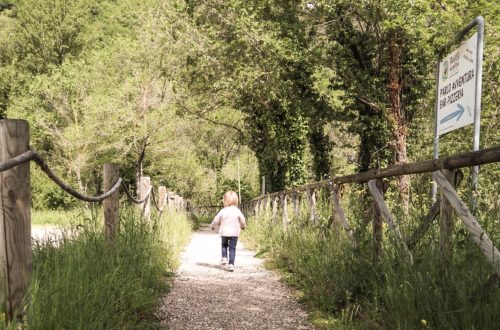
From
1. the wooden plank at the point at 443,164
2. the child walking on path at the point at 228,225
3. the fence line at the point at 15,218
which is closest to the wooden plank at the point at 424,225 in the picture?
the wooden plank at the point at 443,164

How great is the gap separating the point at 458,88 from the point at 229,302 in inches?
136

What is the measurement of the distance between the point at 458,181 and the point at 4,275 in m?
2.93

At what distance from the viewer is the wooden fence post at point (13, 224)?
279 cm

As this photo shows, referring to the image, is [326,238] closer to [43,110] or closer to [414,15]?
[414,15]

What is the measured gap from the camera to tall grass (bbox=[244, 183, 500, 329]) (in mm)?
2916

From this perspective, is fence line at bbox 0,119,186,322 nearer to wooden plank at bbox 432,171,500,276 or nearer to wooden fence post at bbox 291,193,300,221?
wooden plank at bbox 432,171,500,276

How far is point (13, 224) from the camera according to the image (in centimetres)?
282

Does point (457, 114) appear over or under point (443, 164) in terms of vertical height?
over

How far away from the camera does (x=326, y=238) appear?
6.41 metres

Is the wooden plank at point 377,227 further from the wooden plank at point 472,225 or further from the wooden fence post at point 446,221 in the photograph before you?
the wooden plank at point 472,225

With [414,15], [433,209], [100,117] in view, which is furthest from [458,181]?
[100,117]

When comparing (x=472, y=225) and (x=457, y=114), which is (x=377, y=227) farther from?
(x=472, y=225)

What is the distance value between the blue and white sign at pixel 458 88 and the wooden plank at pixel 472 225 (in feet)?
4.17

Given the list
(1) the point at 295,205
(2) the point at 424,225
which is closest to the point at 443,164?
(2) the point at 424,225
